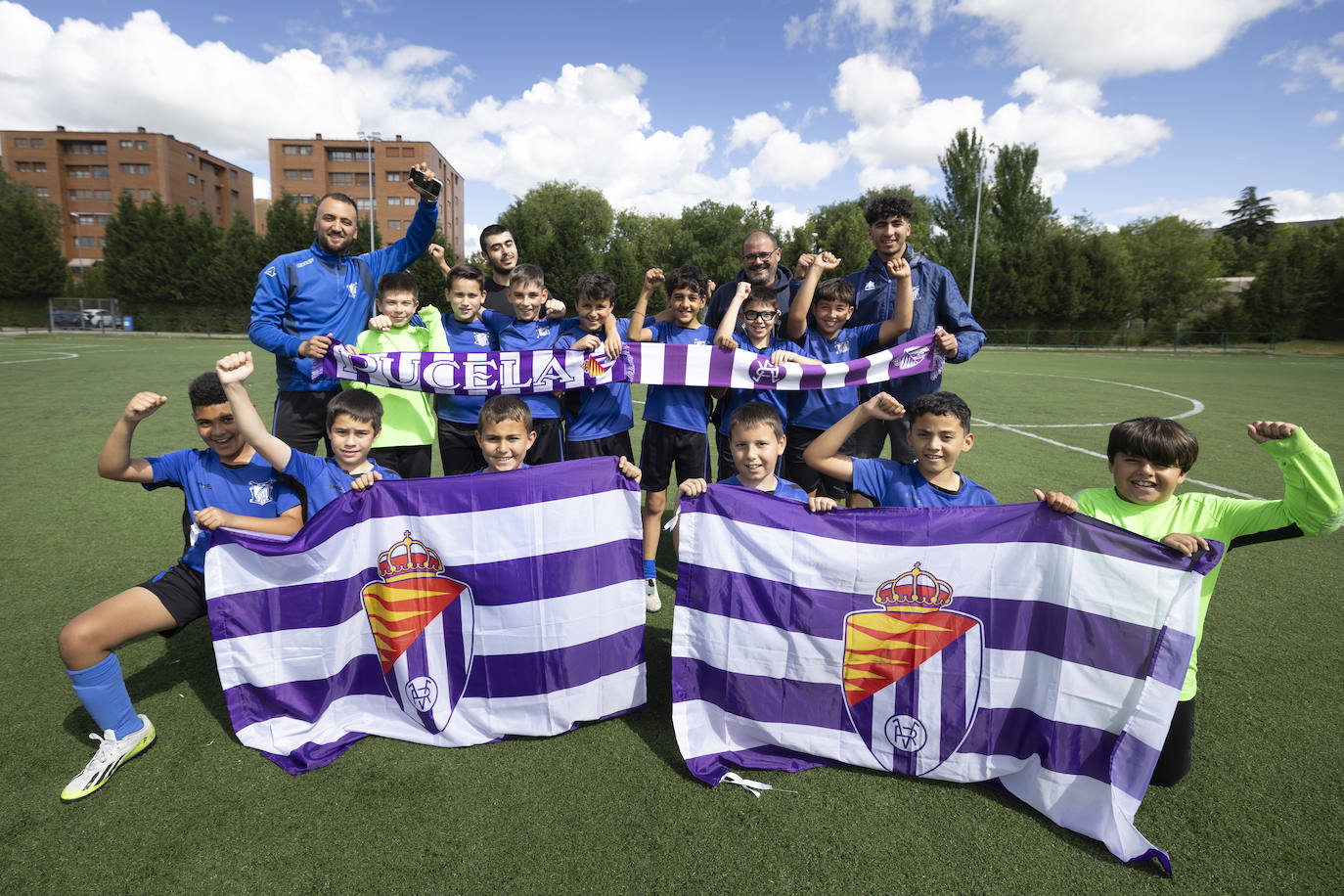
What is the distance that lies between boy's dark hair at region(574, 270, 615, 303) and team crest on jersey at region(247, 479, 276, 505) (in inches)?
82.3

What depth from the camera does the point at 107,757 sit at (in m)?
2.67

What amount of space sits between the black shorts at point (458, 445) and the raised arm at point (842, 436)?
93.7 inches

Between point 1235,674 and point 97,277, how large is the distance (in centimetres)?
5874

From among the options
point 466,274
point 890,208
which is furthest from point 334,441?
point 890,208

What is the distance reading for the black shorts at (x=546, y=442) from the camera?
449 centimetres

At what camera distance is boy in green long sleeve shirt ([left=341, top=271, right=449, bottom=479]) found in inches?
169

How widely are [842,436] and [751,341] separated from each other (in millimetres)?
1427

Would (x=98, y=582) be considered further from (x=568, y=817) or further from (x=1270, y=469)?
(x=1270, y=469)

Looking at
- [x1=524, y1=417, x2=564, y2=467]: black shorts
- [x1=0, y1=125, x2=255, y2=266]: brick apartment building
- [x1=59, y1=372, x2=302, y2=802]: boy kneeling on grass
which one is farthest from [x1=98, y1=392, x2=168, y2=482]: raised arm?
[x1=0, y1=125, x2=255, y2=266]: brick apartment building

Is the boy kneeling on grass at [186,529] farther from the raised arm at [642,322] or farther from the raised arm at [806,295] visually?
the raised arm at [806,295]

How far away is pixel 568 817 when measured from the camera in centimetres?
250

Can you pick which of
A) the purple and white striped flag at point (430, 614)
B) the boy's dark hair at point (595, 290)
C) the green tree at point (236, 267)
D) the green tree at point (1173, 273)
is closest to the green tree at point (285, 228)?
the green tree at point (236, 267)

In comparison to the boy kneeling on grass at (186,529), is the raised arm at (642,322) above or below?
above

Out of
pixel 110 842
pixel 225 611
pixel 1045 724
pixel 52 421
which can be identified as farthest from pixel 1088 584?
pixel 52 421
